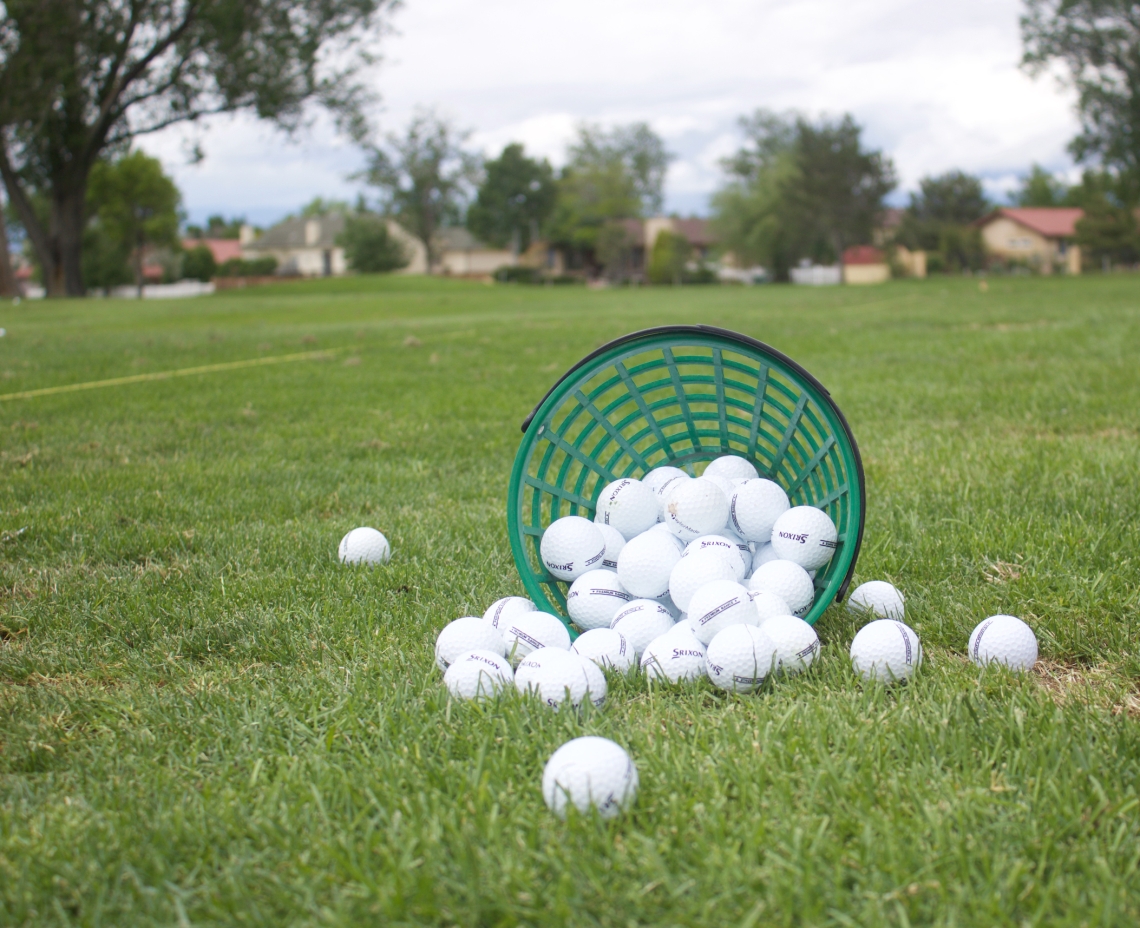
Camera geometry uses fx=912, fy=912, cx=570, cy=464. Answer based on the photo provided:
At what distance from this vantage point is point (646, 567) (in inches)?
114

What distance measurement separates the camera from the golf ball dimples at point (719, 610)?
252cm

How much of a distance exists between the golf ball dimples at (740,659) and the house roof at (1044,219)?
76850 mm

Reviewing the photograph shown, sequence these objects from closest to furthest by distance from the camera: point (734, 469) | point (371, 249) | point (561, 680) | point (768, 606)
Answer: point (561, 680)
point (768, 606)
point (734, 469)
point (371, 249)

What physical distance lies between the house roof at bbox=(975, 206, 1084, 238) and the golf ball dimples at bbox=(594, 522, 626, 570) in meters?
76.2

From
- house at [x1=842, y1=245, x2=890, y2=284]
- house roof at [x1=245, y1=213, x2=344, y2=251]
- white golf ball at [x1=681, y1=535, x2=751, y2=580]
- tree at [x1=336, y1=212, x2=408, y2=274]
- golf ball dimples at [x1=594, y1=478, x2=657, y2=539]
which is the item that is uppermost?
house roof at [x1=245, y1=213, x2=344, y2=251]

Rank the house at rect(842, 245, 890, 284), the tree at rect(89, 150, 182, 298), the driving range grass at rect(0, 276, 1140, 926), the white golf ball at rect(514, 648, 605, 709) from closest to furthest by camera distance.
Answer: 1. the driving range grass at rect(0, 276, 1140, 926)
2. the white golf ball at rect(514, 648, 605, 709)
3. the tree at rect(89, 150, 182, 298)
4. the house at rect(842, 245, 890, 284)

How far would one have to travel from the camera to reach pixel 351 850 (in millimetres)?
1694

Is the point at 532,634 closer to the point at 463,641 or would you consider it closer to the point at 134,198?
the point at 463,641

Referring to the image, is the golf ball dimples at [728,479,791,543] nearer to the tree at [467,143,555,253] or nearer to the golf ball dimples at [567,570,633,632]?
the golf ball dimples at [567,570,633,632]

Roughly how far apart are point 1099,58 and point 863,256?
32412 millimetres

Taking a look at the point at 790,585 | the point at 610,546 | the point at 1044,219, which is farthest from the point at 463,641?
the point at 1044,219

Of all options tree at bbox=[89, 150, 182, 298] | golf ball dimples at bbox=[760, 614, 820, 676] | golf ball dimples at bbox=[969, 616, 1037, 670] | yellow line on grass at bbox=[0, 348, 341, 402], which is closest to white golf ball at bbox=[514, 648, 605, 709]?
golf ball dimples at bbox=[760, 614, 820, 676]

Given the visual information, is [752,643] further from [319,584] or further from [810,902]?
[319,584]

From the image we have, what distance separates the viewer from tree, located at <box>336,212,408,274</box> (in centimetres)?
6462
